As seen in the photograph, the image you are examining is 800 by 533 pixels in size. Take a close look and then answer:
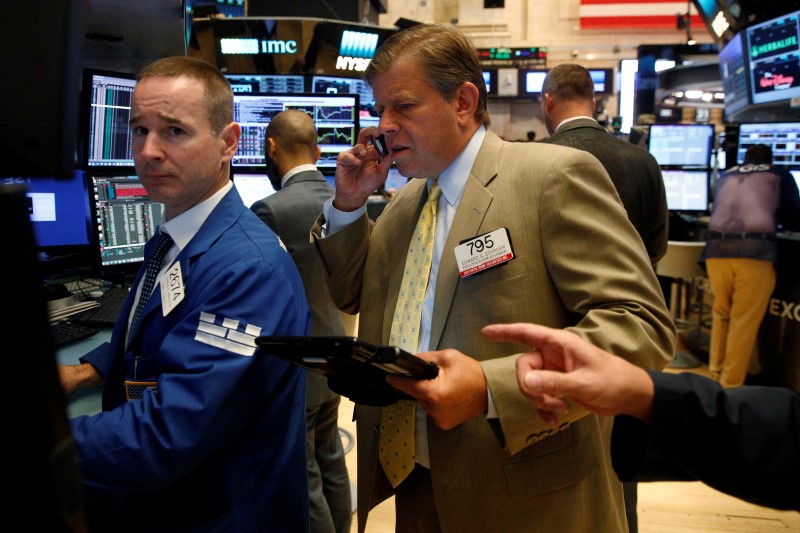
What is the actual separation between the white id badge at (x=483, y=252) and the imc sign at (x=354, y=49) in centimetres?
410

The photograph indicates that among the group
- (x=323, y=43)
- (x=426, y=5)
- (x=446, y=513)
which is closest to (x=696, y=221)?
(x=323, y=43)

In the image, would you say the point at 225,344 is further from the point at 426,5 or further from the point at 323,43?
the point at 426,5

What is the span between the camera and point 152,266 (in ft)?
4.84

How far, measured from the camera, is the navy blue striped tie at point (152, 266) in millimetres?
1415

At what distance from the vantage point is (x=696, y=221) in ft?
19.4

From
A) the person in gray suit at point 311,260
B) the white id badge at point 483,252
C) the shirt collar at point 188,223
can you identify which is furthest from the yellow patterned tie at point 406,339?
the person in gray suit at point 311,260

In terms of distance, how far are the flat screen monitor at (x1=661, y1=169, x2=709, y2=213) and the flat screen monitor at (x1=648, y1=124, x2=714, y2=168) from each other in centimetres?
8

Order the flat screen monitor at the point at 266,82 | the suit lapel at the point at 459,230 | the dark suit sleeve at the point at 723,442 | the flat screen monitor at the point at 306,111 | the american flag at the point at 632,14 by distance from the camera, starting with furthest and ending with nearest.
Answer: the american flag at the point at 632,14, the flat screen monitor at the point at 266,82, the flat screen monitor at the point at 306,111, the suit lapel at the point at 459,230, the dark suit sleeve at the point at 723,442

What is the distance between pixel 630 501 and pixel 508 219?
1792mm

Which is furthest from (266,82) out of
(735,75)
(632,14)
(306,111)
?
(632,14)

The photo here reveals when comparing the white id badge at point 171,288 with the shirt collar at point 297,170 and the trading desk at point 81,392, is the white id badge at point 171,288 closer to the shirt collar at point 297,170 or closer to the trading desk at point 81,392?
the trading desk at point 81,392

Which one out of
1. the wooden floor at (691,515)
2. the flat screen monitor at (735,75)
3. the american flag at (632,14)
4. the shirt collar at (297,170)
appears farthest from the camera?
the american flag at (632,14)

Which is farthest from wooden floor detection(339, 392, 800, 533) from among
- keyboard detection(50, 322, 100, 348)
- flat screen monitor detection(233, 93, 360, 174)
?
flat screen monitor detection(233, 93, 360, 174)

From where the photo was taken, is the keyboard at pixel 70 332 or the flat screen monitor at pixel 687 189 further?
the flat screen monitor at pixel 687 189
